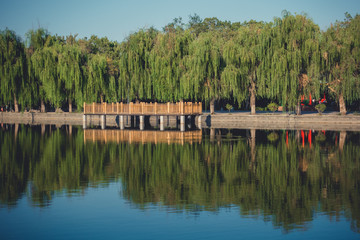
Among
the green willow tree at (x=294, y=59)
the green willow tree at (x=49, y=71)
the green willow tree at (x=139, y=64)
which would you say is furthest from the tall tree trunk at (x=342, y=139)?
the green willow tree at (x=49, y=71)

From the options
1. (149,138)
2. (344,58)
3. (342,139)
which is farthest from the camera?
(344,58)

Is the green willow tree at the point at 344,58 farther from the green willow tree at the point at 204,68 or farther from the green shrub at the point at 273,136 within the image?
the green willow tree at the point at 204,68

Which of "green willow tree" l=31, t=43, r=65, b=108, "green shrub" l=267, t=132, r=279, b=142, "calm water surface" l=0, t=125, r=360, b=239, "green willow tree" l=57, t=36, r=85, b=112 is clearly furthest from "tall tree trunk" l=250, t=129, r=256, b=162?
"green willow tree" l=31, t=43, r=65, b=108

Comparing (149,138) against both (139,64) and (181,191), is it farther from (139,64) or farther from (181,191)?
(181,191)

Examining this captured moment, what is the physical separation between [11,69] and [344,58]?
30.9 metres

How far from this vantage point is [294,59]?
3753 centimetres

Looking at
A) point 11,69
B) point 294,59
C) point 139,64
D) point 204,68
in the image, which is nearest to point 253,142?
point 294,59

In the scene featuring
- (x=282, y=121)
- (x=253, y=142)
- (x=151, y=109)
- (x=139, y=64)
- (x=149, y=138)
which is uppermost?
(x=139, y=64)

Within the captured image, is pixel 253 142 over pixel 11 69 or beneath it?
beneath

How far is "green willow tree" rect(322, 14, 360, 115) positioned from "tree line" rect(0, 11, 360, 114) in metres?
0.07

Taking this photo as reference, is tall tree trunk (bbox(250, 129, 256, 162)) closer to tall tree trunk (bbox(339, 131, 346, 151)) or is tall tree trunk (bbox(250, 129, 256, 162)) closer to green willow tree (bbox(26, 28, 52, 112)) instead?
tall tree trunk (bbox(339, 131, 346, 151))

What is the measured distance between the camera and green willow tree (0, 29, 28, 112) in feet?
152

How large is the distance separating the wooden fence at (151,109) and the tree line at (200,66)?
2.10m

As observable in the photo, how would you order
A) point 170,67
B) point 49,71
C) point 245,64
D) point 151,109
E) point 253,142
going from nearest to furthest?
point 253,142
point 151,109
point 245,64
point 170,67
point 49,71
